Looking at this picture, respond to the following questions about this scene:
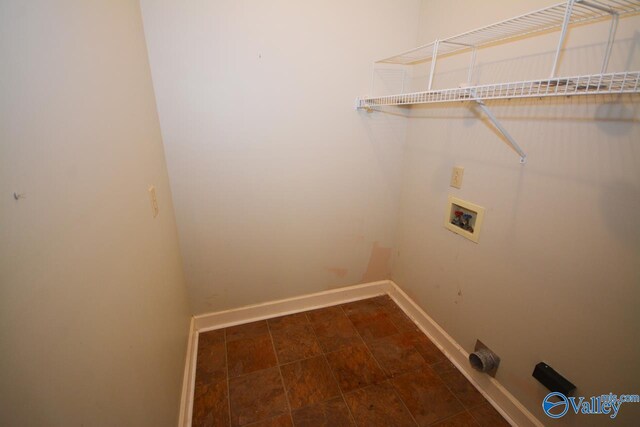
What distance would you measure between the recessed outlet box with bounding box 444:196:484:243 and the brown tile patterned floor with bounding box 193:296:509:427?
2.77 feet

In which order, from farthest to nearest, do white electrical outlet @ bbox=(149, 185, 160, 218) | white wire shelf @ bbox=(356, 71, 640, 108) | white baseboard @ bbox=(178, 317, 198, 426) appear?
white baseboard @ bbox=(178, 317, 198, 426) < white electrical outlet @ bbox=(149, 185, 160, 218) < white wire shelf @ bbox=(356, 71, 640, 108)

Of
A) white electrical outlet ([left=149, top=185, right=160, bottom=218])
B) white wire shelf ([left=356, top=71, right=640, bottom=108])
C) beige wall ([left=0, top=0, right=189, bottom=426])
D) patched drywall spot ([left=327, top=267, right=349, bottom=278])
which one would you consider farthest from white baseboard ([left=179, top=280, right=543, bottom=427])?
white wire shelf ([left=356, top=71, right=640, bottom=108])

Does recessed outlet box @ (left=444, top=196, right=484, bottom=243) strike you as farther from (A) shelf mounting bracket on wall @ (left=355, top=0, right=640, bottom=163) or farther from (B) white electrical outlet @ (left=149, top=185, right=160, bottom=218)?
(B) white electrical outlet @ (left=149, top=185, right=160, bottom=218)

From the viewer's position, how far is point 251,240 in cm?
184

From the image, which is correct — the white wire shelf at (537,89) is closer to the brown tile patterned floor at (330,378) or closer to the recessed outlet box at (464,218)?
the recessed outlet box at (464,218)

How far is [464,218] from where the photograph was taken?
1.58m

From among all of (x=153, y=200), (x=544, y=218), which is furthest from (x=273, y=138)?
(x=544, y=218)

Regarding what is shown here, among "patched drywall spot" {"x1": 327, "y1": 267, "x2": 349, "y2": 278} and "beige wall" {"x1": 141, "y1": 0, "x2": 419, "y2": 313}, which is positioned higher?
"beige wall" {"x1": 141, "y1": 0, "x2": 419, "y2": 313}

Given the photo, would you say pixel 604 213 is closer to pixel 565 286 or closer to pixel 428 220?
pixel 565 286

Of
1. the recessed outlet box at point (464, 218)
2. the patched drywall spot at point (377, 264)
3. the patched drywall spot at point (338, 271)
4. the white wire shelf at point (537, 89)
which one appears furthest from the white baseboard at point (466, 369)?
the white wire shelf at point (537, 89)

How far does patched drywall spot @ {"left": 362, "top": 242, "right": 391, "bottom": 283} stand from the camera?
2.23 meters

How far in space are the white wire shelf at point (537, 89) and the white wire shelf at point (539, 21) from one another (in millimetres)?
204

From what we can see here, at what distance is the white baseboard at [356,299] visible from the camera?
138 centimetres

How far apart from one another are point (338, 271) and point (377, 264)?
357 mm
